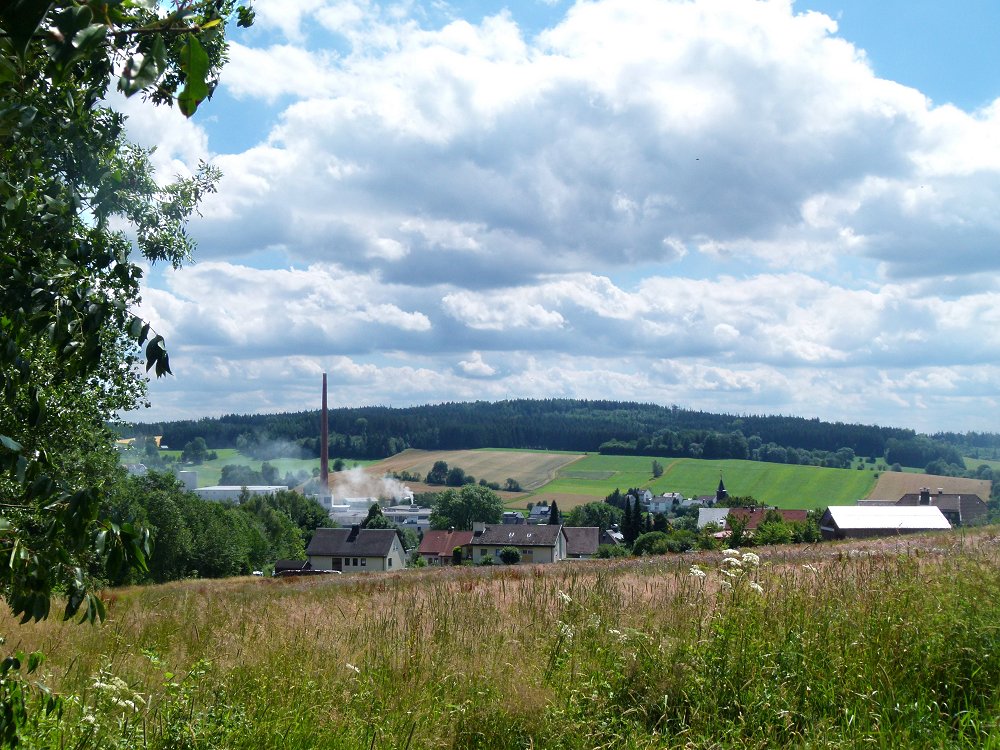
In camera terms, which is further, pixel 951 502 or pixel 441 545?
pixel 441 545

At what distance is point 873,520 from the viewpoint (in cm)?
4475

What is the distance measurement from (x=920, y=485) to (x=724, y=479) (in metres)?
30.4

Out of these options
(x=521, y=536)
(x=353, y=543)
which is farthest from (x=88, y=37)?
(x=353, y=543)

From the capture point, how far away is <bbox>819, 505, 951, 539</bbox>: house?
40719 mm

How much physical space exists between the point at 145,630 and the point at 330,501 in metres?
123

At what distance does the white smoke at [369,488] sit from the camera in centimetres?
13362

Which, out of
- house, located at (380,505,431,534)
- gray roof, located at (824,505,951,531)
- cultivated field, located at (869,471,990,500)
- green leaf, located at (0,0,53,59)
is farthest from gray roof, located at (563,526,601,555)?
green leaf, located at (0,0,53,59)

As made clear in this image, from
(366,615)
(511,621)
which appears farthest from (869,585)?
(366,615)

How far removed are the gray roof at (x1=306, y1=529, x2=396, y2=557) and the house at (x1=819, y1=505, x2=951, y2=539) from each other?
1692 inches

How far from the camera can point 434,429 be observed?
566ft

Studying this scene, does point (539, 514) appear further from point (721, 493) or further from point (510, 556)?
point (510, 556)

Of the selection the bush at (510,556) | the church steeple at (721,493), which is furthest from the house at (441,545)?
the church steeple at (721,493)

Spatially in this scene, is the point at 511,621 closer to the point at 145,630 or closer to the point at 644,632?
the point at 644,632

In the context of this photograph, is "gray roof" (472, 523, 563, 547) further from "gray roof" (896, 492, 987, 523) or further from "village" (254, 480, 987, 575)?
"gray roof" (896, 492, 987, 523)
